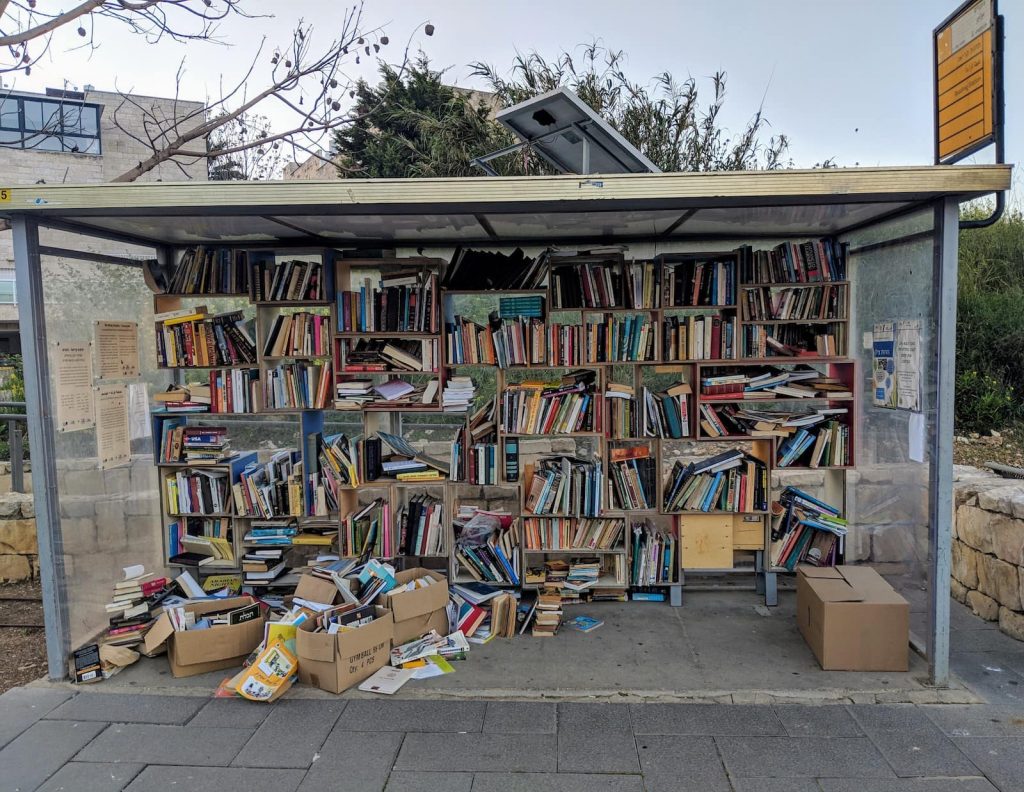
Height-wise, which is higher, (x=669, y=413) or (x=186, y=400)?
(x=186, y=400)

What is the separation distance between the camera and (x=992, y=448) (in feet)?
22.8

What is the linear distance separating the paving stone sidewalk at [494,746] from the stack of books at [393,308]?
2.23 metres

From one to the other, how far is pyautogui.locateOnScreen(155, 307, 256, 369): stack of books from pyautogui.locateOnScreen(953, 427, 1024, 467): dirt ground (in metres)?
6.07

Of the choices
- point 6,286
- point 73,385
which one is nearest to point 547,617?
point 73,385

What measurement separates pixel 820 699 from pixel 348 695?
223cm

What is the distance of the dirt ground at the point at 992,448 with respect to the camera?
6588 millimetres

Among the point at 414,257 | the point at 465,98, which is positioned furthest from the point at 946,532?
the point at 465,98

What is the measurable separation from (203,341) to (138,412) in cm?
60

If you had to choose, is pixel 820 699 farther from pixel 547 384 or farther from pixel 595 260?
pixel 595 260

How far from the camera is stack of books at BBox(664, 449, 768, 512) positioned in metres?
4.39

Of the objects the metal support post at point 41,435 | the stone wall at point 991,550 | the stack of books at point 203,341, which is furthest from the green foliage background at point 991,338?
the metal support post at point 41,435

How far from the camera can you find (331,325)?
14.9 ft

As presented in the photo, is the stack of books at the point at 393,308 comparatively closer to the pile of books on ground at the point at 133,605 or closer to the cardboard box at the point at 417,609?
the cardboard box at the point at 417,609

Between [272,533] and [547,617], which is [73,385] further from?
[547,617]
